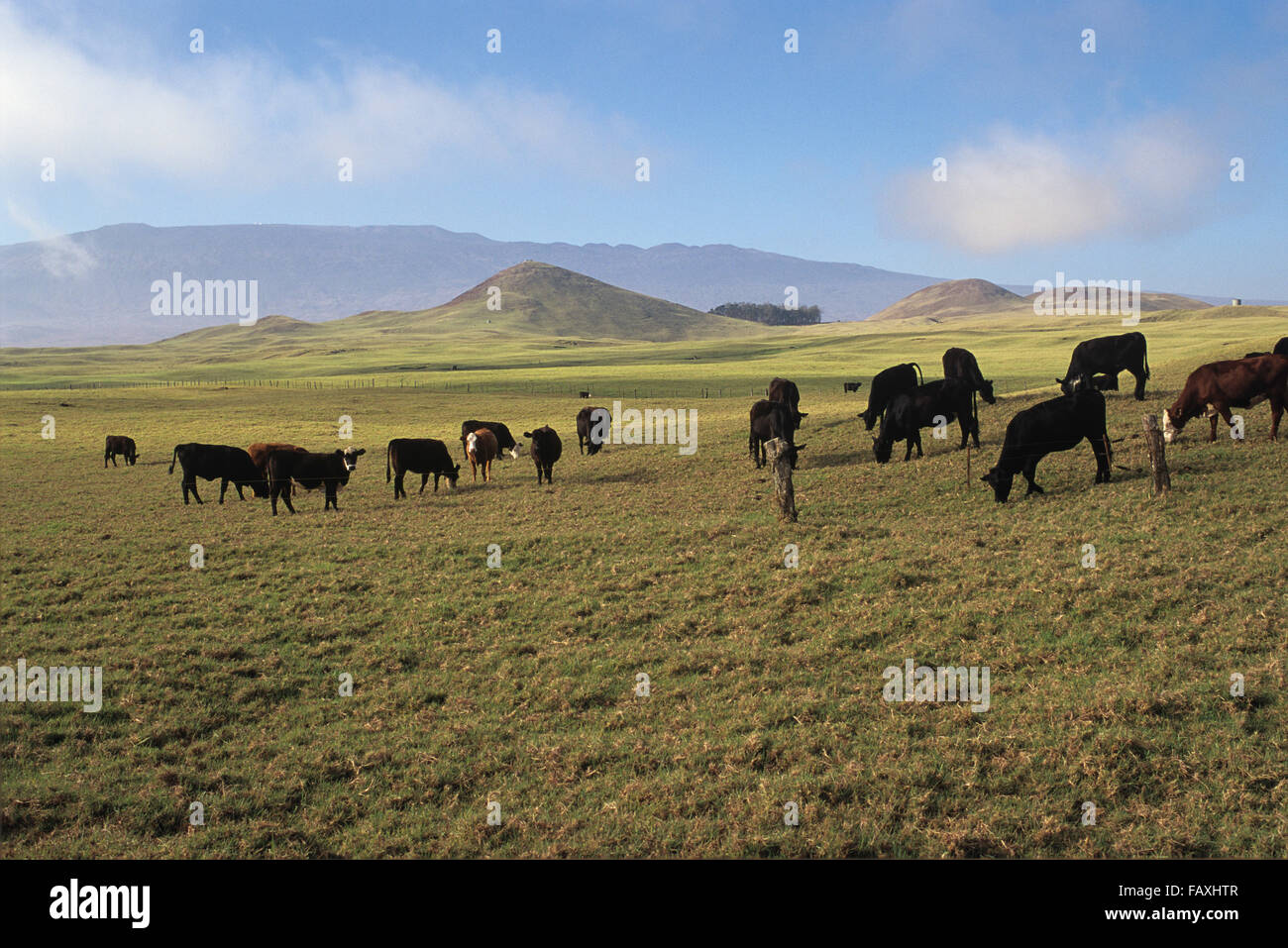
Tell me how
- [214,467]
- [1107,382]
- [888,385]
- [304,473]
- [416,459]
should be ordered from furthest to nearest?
[1107,382]
[888,385]
[214,467]
[416,459]
[304,473]

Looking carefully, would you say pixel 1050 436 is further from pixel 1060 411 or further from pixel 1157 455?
pixel 1157 455

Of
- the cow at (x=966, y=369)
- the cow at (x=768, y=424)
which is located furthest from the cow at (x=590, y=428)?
the cow at (x=966, y=369)

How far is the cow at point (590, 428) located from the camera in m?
32.2

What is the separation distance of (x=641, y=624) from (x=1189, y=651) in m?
7.20

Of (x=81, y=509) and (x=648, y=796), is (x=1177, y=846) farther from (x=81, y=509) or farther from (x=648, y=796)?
(x=81, y=509)

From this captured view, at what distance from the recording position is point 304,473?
75.7 ft

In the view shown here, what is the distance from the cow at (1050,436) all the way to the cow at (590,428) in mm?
17119

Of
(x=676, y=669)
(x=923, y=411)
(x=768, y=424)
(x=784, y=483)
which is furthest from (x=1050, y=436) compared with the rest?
(x=676, y=669)

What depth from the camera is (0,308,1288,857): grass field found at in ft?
24.1

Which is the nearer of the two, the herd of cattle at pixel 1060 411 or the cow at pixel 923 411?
the herd of cattle at pixel 1060 411

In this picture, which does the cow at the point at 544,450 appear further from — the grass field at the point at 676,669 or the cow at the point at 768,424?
the cow at the point at 768,424

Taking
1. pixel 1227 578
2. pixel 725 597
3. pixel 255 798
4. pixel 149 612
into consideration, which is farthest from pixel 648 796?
pixel 149 612

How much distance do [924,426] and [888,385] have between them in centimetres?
455

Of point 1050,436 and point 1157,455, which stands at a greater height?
point 1050,436
